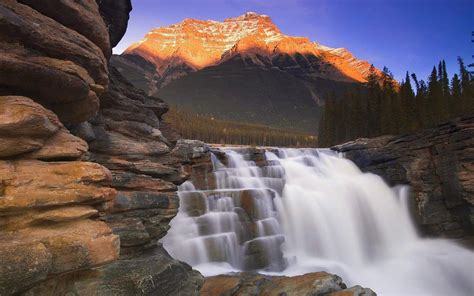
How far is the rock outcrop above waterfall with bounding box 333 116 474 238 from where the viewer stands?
34.5 meters

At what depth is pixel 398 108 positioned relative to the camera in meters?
63.6

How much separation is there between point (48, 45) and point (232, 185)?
76.2ft

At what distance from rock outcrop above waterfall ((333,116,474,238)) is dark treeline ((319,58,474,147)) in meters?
13.7

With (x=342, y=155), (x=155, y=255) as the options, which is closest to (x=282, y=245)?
(x=155, y=255)

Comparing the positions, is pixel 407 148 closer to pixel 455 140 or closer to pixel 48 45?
pixel 455 140

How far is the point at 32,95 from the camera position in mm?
10438

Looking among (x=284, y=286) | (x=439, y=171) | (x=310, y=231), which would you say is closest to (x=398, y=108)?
(x=439, y=171)

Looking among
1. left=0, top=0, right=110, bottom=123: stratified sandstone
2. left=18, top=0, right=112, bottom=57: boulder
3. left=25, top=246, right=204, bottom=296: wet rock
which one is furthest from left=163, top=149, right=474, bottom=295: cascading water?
left=18, top=0, right=112, bottom=57: boulder

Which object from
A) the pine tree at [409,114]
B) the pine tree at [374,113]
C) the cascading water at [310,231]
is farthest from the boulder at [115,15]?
the pine tree at [374,113]

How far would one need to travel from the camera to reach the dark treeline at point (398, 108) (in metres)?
60.4

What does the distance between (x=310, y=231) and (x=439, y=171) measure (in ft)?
58.8

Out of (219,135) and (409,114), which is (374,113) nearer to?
(409,114)

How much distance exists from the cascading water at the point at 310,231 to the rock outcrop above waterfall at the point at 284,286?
336 cm

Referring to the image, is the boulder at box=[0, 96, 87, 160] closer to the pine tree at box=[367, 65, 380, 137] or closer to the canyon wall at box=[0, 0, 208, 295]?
the canyon wall at box=[0, 0, 208, 295]
